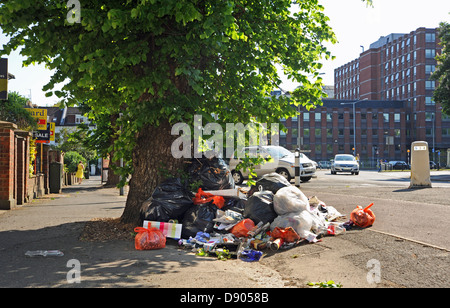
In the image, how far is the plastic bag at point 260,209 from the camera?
7.22m

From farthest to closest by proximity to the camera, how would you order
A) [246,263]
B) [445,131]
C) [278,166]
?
[445,131]
[278,166]
[246,263]

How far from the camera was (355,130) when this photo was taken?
92938 millimetres

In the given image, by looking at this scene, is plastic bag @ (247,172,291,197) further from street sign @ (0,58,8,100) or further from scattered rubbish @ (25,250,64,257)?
street sign @ (0,58,8,100)

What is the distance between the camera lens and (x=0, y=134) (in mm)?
12008

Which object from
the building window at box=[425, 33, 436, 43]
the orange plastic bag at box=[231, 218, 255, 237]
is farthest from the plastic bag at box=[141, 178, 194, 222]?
the building window at box=[425, 33, 436, 43]

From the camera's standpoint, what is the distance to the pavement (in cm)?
465

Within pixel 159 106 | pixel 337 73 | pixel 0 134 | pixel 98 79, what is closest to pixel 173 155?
pixel 159 106

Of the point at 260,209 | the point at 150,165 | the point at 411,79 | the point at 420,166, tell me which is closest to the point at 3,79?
the point at 150,165

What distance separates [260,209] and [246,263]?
1549 mm

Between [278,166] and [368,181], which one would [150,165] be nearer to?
[278,166]

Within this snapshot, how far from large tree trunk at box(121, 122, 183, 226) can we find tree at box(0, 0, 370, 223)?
0.06 feet

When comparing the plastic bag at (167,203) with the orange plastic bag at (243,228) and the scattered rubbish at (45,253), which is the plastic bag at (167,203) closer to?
the orange plastic bag at (243,228)
